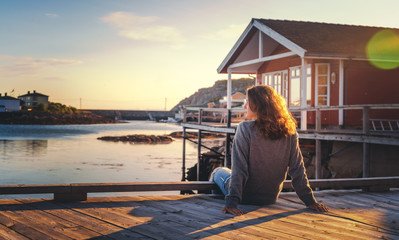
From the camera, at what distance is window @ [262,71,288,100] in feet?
61.5

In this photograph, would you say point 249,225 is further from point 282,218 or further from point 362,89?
point 362,89

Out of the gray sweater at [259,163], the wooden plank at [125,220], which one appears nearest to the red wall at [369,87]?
the gray sweater at [259,163]

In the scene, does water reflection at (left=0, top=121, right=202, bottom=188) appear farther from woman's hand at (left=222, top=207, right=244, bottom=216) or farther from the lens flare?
woman's hand at (left=222, top=207, right=244, bottom=216)

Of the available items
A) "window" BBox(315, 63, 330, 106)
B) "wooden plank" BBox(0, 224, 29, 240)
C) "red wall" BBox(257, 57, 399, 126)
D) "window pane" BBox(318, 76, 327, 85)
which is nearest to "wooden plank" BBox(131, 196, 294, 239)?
"wooden plank" BBox(0, 224, 29, 240)

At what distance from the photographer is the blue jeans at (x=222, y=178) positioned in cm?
467

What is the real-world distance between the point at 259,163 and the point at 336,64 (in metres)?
12.8

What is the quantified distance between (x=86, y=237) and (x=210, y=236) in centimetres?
105

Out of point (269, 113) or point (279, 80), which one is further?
point (279, 80)

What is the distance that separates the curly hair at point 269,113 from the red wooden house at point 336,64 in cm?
1028

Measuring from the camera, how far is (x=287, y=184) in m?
5.55

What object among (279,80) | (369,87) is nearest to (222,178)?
(369,87)

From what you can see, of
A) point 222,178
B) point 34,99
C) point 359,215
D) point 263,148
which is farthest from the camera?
point 34,99

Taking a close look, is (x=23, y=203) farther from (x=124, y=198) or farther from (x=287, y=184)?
(x=287, y=184)

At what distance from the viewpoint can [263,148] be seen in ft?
13.8
